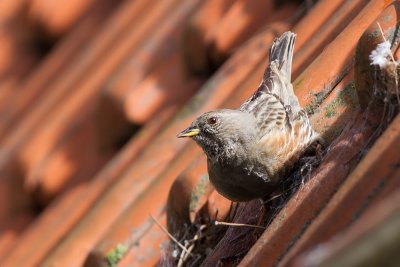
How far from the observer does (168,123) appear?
4523 mm

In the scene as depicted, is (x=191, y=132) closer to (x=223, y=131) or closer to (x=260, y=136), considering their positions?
(x=223, y=131)

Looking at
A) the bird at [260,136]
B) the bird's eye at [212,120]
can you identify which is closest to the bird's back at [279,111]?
the bird at [260,136]

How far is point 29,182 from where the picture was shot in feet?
16.7

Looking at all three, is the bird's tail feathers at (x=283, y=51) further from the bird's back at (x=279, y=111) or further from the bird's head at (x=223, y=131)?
the bird's head at (x=223, y=131)

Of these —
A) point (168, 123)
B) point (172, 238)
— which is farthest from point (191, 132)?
point (168, 123)

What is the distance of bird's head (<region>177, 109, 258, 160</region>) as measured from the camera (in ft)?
12.5

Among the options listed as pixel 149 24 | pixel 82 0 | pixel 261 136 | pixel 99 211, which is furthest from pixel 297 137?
pixel 82 0

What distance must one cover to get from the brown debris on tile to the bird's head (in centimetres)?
14

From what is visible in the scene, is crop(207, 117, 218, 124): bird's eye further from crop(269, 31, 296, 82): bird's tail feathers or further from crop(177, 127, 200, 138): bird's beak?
crop(269, 31, 296, 82): bird's tail feathers

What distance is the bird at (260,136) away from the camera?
11.8 feet

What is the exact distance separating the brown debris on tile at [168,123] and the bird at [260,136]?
77mm

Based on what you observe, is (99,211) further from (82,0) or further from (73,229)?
(82,0)

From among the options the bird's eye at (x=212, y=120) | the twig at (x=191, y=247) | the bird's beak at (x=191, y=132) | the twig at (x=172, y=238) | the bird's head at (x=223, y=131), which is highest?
the bird's beak at (x=191, y=132)

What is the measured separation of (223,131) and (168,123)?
0.71 meters
